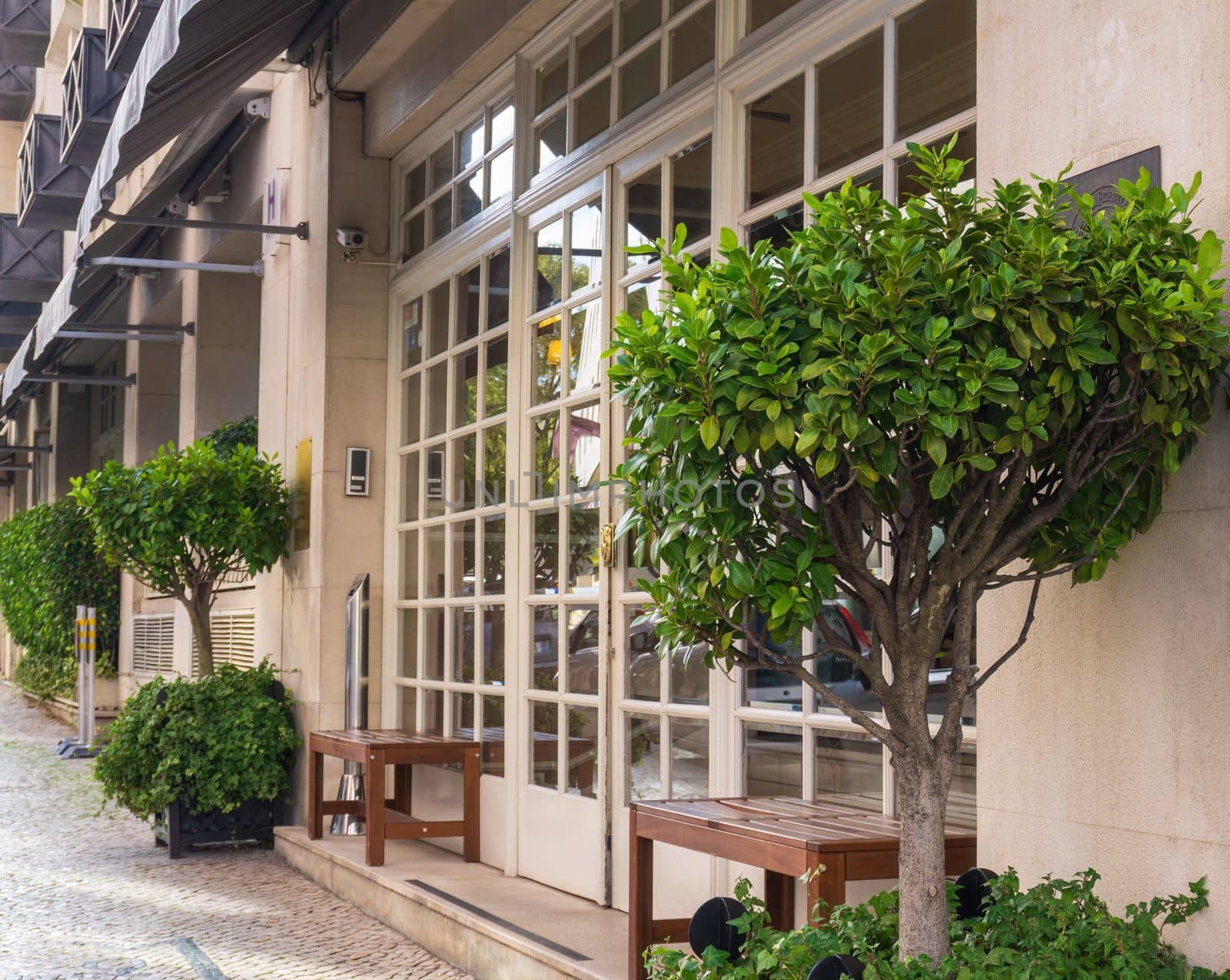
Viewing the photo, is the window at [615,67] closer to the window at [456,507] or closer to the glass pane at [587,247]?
the glass pane at [587,247]

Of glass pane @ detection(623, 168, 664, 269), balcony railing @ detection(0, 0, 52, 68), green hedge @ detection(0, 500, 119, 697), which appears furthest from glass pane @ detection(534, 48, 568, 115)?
green hedge @ detection(0, 500, 119, 697)

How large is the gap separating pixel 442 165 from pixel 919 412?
5.24 meters

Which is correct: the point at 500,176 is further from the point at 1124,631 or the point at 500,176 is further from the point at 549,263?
the point at 1124,631

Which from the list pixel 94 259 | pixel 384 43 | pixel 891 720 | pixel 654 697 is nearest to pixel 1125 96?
pixel 891 720

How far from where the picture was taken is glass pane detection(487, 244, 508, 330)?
620cm

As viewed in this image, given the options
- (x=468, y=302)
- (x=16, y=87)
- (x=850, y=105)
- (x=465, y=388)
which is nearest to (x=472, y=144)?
(x=468, y=302)

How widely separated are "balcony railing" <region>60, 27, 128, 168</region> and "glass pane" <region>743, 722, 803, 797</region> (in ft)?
21.5

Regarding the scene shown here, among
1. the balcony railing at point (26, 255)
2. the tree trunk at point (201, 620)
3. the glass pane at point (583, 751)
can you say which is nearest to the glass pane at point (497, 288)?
the glass pane at point (583, 751)

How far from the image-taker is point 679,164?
4773 mm

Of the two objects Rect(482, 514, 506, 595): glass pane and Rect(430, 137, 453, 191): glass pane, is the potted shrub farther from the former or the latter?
Rect(430, 137, 453, 191): glass pane

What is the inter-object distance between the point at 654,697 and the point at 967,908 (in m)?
2.03

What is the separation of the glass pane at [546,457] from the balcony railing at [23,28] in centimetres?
963

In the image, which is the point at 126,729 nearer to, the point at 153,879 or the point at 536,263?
the point at 153,879

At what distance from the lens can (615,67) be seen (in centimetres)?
522
